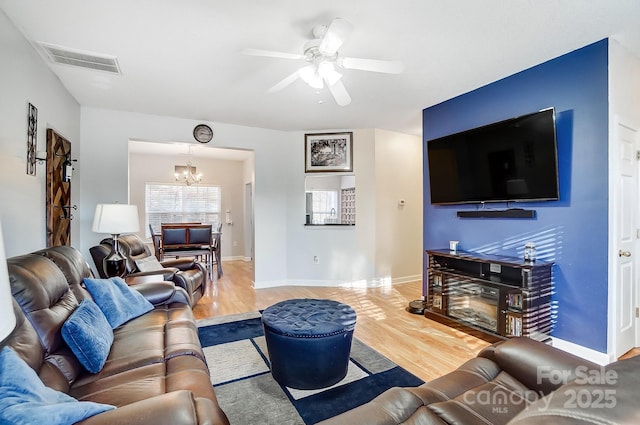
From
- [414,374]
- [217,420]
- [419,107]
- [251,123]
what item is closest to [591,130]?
[419,107]

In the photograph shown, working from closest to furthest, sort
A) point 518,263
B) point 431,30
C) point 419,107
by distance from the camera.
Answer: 1. point 431,30
2. point 518,263
3. point 419,107

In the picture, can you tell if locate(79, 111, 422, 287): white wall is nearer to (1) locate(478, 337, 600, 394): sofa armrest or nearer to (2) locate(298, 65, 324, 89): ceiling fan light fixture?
(2) locate(298, 65, 324, 89): ceiling fan light fixture

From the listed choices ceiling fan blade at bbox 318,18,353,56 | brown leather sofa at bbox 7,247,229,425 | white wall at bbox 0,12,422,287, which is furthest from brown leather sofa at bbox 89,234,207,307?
ceiling fan blade at bbox 318,18,353,56

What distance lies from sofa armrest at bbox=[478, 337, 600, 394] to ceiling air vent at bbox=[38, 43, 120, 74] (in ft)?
11.9

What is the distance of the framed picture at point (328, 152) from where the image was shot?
5.15 m

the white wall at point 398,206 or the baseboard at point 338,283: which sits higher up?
the white wall at point 398,206

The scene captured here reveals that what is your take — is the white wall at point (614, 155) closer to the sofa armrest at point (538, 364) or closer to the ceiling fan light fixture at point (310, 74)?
the sofa armrest at point (538, 364)

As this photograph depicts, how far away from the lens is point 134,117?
4.25 meters

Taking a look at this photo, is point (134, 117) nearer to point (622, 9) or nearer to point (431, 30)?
point (431, 30)

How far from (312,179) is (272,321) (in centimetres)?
336

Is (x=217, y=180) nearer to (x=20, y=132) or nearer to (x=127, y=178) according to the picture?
(x=127, y=178)

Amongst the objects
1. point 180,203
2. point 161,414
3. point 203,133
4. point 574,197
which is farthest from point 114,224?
point 180,203

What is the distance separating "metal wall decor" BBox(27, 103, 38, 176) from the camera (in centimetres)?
248

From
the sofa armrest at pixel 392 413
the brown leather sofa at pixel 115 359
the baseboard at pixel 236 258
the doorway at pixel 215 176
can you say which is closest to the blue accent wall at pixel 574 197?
the sofa armrest at pixel 392 413
